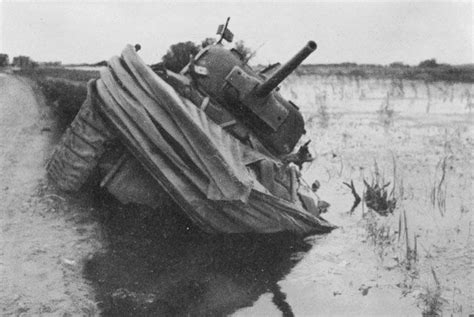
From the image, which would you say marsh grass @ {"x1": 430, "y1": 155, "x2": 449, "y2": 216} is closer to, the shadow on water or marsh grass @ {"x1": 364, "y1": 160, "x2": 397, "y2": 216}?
marsh grass @ {"x1": 364, "y1": 160, "x2": 397, "y2": 216}

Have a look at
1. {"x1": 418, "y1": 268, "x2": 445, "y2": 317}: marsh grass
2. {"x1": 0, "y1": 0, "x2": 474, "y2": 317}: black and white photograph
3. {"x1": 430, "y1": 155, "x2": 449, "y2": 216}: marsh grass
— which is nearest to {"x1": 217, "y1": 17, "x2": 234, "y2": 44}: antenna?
{"x1": 0, "y1": 0, "x2": 474, "y2": 317}: black and white photograph

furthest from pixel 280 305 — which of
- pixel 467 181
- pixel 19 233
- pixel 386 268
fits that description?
pixel 467 181

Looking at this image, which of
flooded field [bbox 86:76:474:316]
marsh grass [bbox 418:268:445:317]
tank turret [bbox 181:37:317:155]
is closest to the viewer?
marsh grass [bbox 418:268:445:317]

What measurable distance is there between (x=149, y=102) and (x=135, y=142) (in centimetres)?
39

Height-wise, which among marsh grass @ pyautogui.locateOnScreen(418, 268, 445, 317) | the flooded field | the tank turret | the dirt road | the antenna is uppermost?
the antenna

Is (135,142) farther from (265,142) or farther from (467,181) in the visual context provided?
(467,181)

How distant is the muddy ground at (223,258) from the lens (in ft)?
13.8

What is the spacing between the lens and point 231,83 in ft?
19.6

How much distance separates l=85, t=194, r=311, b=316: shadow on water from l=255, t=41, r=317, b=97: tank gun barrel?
4.94 ft

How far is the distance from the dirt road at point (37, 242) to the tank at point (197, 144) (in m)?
0.43

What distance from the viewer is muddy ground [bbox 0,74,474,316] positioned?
4191mm

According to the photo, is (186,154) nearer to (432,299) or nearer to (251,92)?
(251,92)

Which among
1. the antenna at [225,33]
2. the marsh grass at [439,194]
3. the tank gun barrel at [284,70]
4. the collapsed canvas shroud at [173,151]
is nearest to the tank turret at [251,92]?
the tank gun barrel at [284,70]

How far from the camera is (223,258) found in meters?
5.18
